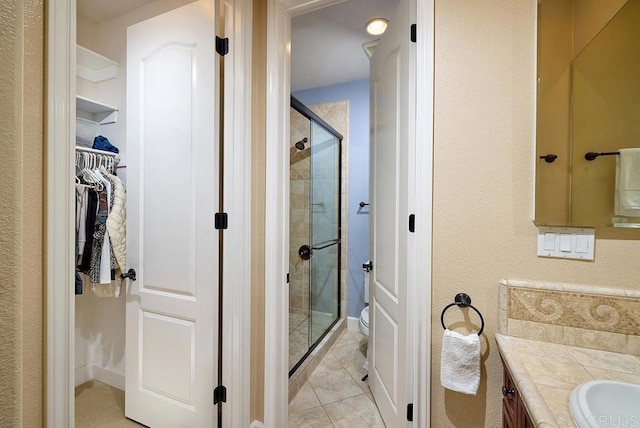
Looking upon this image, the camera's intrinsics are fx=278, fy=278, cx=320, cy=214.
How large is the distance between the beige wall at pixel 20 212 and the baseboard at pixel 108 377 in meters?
1.72

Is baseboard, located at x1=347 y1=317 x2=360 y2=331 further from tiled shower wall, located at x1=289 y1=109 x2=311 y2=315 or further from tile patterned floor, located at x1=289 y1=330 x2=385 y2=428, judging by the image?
tiled shower wall, located at x1=289 y1=109 x2=311 y2=315

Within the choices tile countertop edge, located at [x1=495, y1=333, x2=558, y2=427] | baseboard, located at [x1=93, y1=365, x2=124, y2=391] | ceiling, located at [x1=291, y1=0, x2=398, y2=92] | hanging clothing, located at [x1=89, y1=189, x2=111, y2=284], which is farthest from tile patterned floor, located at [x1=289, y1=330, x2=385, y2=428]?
ceiling, located at [x1=291, y1=0, x2=398, y2=92]

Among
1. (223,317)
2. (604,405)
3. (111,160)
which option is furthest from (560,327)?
(111,160)

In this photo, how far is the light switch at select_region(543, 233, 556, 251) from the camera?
1.04 metres

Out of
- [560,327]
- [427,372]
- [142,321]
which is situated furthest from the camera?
[142,321]

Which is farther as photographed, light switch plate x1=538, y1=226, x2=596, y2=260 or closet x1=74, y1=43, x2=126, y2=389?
closet x1=74, y1=43, x2=126, y2=389

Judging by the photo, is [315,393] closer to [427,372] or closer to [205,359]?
[205,359]

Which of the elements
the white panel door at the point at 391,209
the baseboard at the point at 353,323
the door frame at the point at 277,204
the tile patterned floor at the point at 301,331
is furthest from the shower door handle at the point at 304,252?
the baseboard at the point at 353,323

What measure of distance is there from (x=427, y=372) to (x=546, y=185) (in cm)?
Answer: 90

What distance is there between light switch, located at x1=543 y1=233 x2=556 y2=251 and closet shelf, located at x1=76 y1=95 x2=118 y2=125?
2656 mm

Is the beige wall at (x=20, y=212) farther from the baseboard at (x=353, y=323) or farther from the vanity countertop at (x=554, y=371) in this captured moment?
the baseboard at (x=353, y=323)

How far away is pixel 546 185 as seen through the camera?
41.5 inches

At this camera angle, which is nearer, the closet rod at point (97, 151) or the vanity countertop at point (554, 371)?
the vanity countertop at point (554, 371)

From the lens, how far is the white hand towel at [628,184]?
0.92 metres
